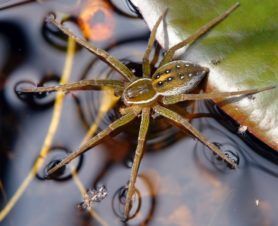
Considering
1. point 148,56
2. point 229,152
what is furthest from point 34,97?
point 229,152

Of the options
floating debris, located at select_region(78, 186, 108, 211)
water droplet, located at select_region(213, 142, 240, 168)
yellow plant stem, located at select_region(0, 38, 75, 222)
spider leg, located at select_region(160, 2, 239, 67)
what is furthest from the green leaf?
floating debris, located at select_region(78, 186, 108, 211)

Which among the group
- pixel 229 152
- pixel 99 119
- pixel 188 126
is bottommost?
pixel 229 152

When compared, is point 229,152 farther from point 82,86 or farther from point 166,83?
point 82,86

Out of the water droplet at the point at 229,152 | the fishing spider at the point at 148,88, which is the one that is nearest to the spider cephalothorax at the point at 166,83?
the fishing spider at the point at 148,88

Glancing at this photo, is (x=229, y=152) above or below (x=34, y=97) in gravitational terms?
below

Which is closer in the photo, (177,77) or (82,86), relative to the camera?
(177,77)

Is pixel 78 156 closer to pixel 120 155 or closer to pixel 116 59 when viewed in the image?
pixel 120 155

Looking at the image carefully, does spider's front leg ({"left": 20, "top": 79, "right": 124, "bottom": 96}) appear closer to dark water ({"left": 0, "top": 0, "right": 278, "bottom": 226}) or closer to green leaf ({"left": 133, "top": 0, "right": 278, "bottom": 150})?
dark water ({"left": 0, "top": 0, "right": 278, "bottom": 226})
